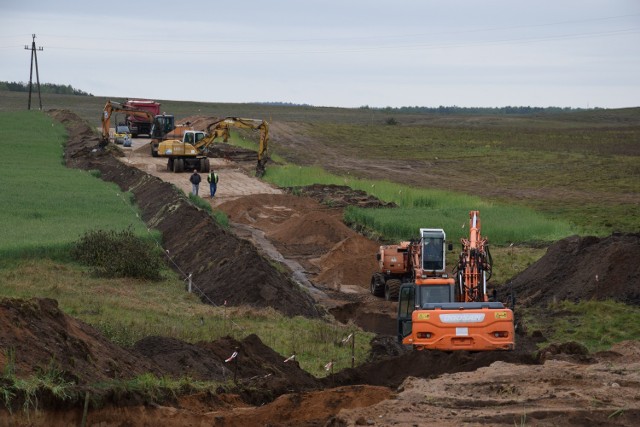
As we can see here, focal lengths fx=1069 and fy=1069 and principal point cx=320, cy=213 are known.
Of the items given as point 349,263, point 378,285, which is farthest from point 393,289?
point 349,263

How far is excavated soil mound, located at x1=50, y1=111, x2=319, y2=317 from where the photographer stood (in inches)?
997

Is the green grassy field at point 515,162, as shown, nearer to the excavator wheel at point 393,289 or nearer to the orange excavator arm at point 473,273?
the excavator wheel at point 393,289

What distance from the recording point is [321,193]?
5166cm

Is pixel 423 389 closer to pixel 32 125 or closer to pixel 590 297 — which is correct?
pixel 590 297

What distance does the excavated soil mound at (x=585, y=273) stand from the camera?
27.3 metres

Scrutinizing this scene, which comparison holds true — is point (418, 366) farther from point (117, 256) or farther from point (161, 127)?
point (161, 127)

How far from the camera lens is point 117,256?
90.0 ft

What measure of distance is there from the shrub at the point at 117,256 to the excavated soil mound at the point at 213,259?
4.42 ft

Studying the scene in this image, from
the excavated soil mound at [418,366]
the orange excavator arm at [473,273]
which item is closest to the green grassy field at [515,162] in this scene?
the orange excavator arm at [473,273]

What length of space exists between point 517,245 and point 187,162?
25.8 metres

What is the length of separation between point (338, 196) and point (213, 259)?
21.4 metres

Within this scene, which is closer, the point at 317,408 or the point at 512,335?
the point at 317,408

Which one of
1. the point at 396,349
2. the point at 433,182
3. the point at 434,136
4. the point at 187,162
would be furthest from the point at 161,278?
the point at 434,136

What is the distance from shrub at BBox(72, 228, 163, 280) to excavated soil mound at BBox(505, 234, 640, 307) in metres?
9.86
